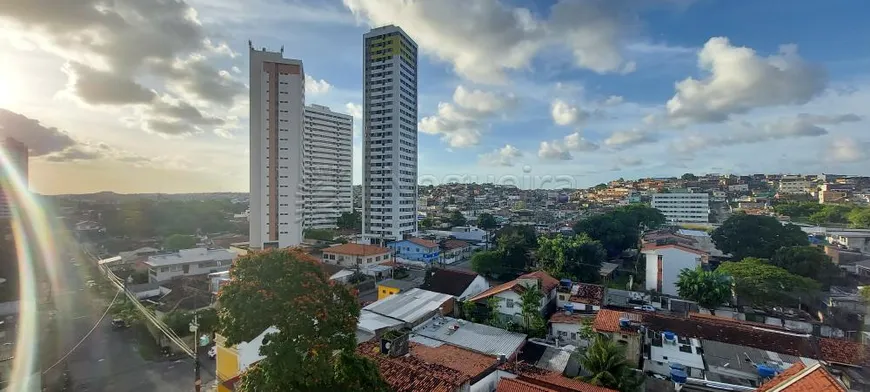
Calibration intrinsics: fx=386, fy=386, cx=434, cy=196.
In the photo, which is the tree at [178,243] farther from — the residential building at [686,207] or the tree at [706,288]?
the residential building at [686,207]

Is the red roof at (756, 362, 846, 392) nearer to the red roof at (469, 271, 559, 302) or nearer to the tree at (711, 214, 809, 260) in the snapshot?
Result: the red roof at (469, 271, 559, 302)

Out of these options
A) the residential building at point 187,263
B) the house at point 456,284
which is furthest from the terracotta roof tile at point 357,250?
the house at point 456,284

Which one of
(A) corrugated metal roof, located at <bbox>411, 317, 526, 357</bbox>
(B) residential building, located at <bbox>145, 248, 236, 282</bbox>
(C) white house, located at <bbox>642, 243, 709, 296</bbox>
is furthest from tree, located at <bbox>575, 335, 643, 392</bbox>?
(B) residential building, located at <bbox>145, 248, 236, 282</bbox>

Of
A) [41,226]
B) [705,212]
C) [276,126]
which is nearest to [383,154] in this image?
[276,126]

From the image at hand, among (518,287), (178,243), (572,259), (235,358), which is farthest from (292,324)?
(178,243)

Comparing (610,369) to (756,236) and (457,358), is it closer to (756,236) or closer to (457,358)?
(457,358)
